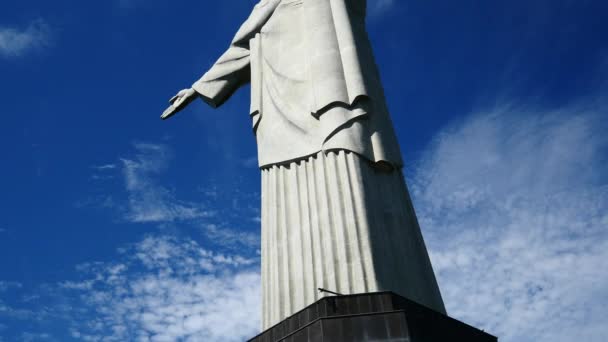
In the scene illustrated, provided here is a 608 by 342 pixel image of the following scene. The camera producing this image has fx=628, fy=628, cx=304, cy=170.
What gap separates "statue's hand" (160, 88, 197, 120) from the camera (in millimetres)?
13523

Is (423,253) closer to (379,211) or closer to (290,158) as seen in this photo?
(379,211)

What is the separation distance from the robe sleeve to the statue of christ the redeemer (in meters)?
0.23

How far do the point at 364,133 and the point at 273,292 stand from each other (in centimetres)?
288

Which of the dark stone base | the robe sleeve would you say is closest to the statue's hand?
the robe sleeve

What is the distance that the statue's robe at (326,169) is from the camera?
866cm

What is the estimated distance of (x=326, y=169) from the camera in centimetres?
961

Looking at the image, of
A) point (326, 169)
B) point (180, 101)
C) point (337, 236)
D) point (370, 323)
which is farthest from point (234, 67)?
point (370, 323)

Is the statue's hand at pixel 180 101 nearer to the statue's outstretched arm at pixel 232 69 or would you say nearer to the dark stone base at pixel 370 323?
the statue's outstretched arm at pixel 232 69

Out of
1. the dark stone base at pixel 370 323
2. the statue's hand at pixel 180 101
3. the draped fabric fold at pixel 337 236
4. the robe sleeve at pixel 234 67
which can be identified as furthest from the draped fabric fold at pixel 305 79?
the dark stone base at pixel 370 323

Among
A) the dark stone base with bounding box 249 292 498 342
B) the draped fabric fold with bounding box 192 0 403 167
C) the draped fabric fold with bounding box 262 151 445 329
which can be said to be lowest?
the dark stone base with bounding box 249 292 498 342

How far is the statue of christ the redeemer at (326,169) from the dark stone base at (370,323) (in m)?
0.67

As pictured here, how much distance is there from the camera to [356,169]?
9.41m

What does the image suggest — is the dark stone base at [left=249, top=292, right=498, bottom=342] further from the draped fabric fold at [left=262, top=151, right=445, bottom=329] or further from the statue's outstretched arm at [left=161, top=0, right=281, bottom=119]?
the statue's outstretched arm at [left=161, top=0, right=281, bottom=119]

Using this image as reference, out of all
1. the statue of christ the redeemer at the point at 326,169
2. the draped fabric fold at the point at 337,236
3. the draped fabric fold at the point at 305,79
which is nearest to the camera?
the draped fabric fold at the point at 337,236
